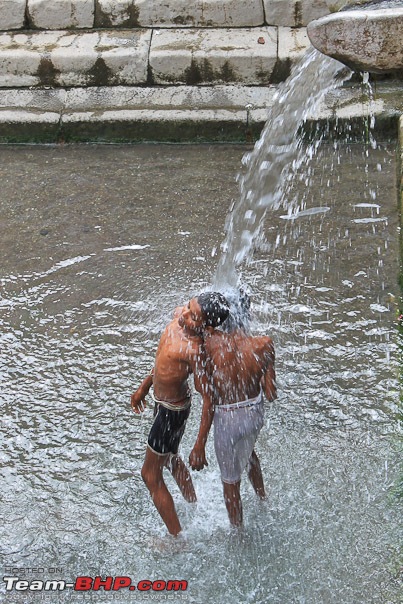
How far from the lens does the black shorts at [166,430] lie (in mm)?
3715

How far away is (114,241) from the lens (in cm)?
650

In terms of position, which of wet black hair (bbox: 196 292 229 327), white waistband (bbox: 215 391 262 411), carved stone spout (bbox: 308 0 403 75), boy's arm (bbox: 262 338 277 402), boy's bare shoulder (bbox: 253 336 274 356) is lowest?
white waistband (bbox: 215 391 262 411)

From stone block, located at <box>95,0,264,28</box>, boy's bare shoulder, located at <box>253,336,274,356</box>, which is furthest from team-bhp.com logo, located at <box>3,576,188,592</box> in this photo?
stone block, located at <box>95,0,264,28</box>

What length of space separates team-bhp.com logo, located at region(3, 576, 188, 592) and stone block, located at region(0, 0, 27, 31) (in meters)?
6.41

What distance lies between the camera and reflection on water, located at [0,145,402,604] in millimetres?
3832

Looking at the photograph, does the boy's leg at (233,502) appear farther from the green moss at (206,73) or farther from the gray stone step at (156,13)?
the gray stone step at (156,13)

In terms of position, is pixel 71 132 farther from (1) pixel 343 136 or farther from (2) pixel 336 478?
(2) pixel 336 478

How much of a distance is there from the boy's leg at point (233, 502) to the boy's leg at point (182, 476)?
0.24m

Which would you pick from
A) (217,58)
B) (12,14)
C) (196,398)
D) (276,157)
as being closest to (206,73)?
(217,58)

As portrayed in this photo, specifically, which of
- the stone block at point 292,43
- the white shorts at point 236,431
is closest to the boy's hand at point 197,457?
the white shorts at point 236,431

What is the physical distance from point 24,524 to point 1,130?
501 centimetres

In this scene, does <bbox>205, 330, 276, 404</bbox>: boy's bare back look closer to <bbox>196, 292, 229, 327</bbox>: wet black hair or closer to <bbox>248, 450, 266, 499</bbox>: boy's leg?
<bbox>196, 292, 229, 327</bbox>: wet black hair

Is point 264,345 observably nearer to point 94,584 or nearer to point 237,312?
point 237,312

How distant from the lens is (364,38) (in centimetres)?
385
